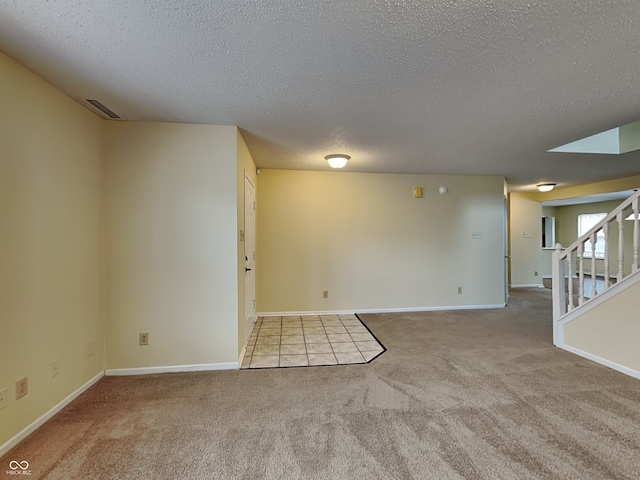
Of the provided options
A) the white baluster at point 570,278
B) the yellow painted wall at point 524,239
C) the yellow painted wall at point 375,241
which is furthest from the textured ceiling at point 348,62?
the yellow painted wall at point 524,239

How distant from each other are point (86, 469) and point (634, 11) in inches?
143

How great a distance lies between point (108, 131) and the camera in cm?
254

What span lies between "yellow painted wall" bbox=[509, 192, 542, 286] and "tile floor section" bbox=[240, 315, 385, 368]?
489 centimetres

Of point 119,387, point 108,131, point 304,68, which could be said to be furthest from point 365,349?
point 108,131

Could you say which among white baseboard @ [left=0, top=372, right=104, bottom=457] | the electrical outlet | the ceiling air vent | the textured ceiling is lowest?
white baseboard @ [left=0, top=372, right=104, bottom=457]

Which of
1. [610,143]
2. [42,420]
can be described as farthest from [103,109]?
[610,143]

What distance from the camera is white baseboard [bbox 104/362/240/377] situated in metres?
2.55

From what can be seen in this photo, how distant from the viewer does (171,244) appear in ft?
8.56

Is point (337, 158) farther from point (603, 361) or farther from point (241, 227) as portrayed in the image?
point (603, 361)

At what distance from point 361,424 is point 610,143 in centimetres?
467

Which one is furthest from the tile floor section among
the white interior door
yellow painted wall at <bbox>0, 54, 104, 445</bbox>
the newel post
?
the newel post

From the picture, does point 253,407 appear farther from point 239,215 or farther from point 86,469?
point 239,215

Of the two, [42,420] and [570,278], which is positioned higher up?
[570,278]

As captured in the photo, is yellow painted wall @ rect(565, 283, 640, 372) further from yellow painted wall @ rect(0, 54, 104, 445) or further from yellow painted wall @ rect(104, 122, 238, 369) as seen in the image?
yellow painted wall @ rect(0, 54, 104, 445)
